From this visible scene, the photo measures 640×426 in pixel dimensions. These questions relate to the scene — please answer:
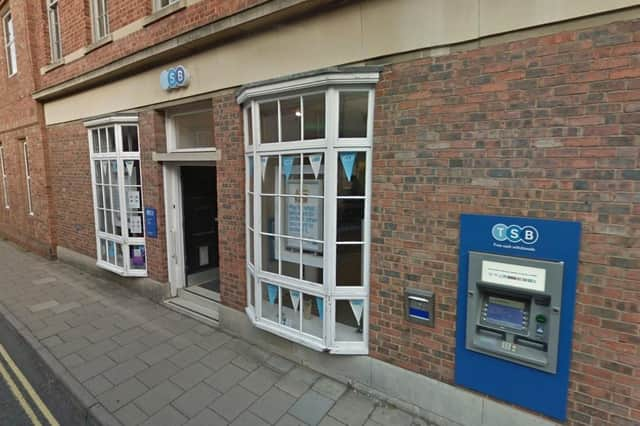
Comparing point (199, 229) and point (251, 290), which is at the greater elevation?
point (199, 229)

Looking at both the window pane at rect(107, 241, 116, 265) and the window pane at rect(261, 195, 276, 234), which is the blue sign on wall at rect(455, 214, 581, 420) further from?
A: the window pane at rect(107, 241, 116, 265)

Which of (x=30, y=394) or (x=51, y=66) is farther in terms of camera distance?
(x=51, y=66)

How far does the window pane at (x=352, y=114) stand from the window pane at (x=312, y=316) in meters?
1.84

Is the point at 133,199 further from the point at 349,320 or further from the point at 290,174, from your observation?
the point at 349,320

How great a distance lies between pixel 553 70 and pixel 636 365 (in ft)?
7.06

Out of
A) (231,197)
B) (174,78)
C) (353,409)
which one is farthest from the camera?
(174,78)

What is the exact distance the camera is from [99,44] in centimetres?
610

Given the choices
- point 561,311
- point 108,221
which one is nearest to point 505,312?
point 561,311

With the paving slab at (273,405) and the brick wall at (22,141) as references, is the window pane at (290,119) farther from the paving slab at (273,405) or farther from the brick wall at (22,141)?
the brick wall at (22,141)

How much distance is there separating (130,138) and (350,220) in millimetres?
4867

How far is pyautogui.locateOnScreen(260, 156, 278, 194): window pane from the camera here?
3.81 m

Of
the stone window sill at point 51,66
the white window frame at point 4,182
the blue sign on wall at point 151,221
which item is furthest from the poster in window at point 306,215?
the white window frame at point 4,182

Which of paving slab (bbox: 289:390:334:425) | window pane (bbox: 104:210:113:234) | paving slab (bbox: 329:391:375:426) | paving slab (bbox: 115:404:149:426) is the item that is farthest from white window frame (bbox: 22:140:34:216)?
paving slab (bbox: 329:391:375:426)

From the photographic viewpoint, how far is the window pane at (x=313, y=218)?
350cm
